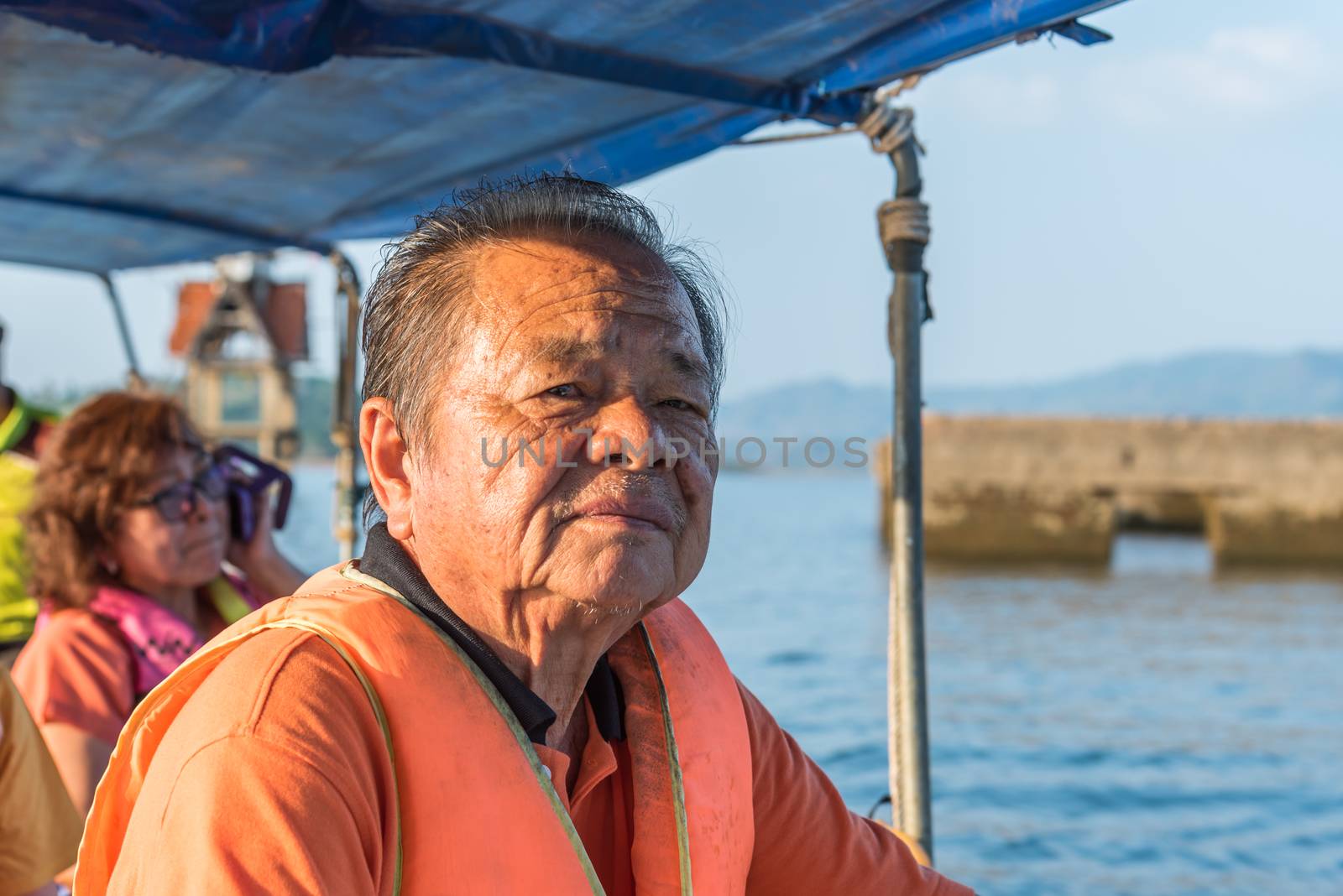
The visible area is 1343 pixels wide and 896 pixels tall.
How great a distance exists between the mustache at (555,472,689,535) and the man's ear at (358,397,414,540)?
25cm

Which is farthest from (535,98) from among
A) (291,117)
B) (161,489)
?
(161,489)

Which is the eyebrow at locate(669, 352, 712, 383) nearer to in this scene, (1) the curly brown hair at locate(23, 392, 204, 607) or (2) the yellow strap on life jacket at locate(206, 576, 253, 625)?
(1) the curly brown hair at locate(23, 392, 204, 607)

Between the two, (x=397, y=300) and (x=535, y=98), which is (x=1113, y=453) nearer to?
(x=535, y=98)

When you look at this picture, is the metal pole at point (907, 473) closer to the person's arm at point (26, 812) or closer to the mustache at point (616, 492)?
the mustache at point (616, 492)

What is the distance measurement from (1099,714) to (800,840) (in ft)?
32.8

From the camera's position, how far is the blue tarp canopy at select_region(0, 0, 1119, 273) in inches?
96.7

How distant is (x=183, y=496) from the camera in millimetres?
3287

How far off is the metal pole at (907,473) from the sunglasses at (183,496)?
1.71 meters

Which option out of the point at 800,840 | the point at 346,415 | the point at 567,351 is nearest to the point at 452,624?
the point at 567,351

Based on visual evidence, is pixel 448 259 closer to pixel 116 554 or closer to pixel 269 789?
pixel 269 789

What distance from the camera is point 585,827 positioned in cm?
174

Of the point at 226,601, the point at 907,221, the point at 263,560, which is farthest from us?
the point at 263,560

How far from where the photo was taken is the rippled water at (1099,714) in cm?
762

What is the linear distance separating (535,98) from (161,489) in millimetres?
1329
